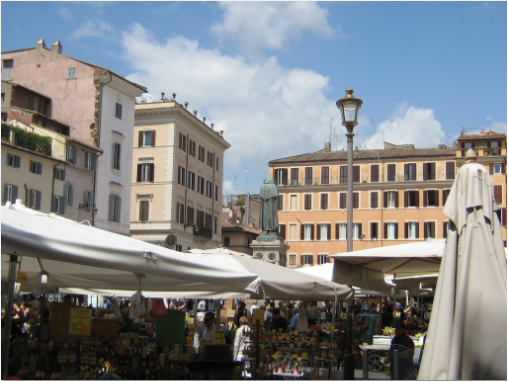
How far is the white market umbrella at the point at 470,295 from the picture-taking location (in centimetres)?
547

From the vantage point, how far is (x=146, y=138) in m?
49.0

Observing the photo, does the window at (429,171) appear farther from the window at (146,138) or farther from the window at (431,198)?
the window at (146,138)

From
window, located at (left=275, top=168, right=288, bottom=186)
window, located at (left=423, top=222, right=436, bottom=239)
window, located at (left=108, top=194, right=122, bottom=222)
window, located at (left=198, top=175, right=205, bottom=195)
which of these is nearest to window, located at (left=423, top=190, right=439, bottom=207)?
window, located at (left=423, top=222, right=436, bottom=239)

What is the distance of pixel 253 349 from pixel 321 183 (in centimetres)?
5285

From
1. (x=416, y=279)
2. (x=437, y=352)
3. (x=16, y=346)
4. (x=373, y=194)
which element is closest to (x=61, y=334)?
(x=16, y=346)

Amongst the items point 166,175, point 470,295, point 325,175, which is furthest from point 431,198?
point 470,295

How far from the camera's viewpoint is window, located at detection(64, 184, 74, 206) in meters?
36.0

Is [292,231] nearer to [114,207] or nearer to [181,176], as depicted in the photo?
[181,176]

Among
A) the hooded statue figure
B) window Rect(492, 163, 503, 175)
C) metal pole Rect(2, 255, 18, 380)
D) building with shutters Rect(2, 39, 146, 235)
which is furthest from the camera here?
window Rect(492, 163, 503, 175)

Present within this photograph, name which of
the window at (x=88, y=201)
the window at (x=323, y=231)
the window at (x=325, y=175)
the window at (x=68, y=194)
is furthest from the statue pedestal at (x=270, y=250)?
the window at (x=325, y=175)

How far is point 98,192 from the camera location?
38.8 m

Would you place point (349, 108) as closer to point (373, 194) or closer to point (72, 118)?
point (72, 118)

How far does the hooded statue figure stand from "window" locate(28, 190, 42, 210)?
12.4 metres

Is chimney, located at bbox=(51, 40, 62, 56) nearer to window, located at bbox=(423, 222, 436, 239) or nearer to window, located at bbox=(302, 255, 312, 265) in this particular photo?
window, located at bbox=(302, 255, 312, 265)
